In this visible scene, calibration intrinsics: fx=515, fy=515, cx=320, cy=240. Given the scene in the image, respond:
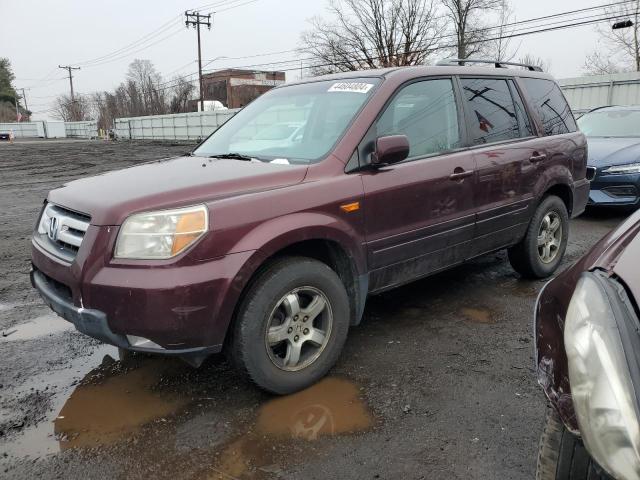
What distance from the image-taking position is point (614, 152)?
746 centimetres

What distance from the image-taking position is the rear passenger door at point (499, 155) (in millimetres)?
3924

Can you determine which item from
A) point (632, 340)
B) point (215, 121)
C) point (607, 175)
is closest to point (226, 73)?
point (215, 121)

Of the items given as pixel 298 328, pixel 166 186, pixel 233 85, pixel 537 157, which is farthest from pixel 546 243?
pixel 233 85

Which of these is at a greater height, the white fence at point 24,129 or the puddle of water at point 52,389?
the white fence at point 24,129

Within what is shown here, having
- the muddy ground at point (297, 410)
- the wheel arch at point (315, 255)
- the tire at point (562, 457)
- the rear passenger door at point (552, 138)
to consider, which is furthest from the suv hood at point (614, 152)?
the tire at point (562, 457)

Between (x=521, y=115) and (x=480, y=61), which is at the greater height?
(x=480, y=61)

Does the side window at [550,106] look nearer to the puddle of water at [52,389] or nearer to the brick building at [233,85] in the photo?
the puddle of water at [52,389]

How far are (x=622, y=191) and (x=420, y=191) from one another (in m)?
5.28

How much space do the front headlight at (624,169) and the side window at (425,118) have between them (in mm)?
4649

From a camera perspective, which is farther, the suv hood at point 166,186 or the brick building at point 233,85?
the brick building at point 233,85

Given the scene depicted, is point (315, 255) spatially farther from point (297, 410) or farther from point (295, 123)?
point (295, 123)

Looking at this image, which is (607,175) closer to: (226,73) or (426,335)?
(426,335)

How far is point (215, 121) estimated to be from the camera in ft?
114

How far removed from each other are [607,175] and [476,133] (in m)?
4.45
